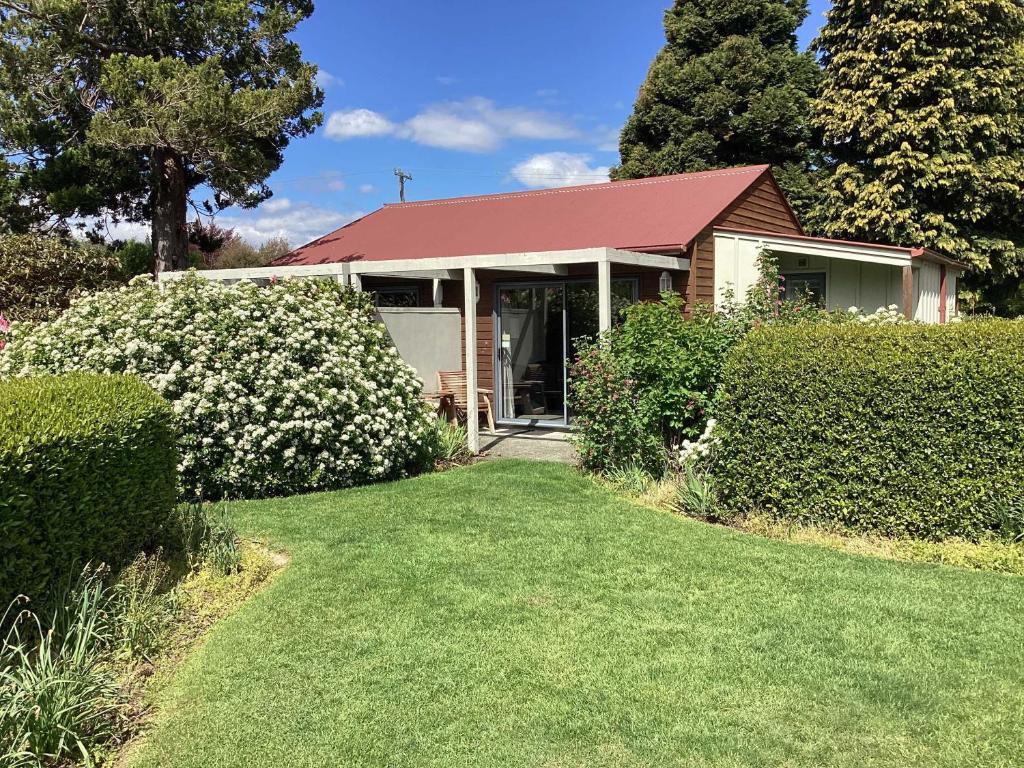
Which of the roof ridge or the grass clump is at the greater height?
the roof ridge

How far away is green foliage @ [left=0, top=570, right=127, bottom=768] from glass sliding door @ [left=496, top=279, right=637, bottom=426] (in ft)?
27.9

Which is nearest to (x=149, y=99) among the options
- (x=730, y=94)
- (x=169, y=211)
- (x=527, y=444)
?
(x=169, y=211)

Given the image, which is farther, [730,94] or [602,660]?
[730,94]

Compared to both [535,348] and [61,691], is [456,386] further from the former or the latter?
[61,691]

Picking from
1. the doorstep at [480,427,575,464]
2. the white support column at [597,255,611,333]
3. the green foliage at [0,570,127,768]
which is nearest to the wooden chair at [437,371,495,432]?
the doorstep at [480,427,575,464]

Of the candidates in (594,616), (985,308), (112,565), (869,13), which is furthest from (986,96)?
(112,565)

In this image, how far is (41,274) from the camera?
12.3 metres

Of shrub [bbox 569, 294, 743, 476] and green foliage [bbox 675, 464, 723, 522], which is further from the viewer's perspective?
shrub [bbox 569, 294, 743, 476]

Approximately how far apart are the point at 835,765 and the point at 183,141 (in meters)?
12.4

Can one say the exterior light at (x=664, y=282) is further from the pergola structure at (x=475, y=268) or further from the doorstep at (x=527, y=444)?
the doorstep at (x=527, y=444)

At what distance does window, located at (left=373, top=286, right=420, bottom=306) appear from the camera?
1355 cm

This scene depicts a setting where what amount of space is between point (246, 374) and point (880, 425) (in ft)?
17.8

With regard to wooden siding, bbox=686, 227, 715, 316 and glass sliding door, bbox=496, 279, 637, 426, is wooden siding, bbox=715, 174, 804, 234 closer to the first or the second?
wooden siding, bbox=686, 227, 715, 316

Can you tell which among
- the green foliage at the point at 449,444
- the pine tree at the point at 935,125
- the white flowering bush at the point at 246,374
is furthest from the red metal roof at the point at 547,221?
the pine tree at the point at 935,125
